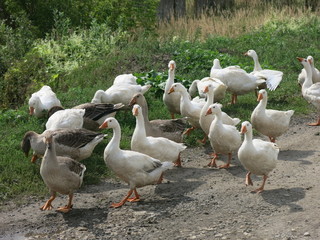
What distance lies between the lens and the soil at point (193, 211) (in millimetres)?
7504

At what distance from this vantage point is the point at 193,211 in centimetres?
816

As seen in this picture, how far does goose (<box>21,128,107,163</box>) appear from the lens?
941 centimetres

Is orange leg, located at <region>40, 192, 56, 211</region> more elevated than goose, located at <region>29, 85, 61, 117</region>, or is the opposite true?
goose, located at <region>29, 85, 61, 117</region>

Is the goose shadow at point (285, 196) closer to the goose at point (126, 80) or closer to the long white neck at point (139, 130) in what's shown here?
the long white neck at point (139, 130)

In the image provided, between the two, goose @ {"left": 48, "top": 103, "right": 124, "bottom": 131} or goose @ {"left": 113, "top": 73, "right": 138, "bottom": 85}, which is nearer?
goose @ {"left": 48, "top": 103, "right": 124, "bottom": 131}

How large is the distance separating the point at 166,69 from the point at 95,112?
15.7 ft

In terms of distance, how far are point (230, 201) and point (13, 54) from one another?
1068cm

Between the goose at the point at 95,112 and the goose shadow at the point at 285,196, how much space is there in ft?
11.8

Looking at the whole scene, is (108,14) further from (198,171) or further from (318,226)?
(318,226)

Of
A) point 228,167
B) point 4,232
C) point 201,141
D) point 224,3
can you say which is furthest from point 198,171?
point 224,3

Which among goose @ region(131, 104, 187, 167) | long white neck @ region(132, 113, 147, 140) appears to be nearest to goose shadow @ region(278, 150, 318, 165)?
goose @ region(131, 104, 187, 167)

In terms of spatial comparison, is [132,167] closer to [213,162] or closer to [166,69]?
[213,162]

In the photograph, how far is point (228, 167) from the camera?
32.9ft

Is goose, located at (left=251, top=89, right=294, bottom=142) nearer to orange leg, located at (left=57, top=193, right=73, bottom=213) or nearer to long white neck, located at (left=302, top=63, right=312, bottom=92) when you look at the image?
long white neck, located at (left=302, top=63, right=312, bottom=92)
